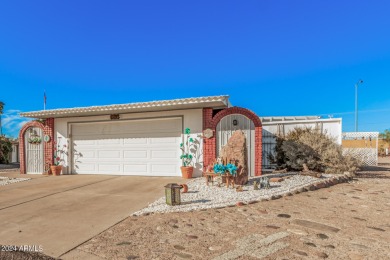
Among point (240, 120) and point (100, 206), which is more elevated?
point (240, 120)

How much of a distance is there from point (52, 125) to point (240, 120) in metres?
9.13

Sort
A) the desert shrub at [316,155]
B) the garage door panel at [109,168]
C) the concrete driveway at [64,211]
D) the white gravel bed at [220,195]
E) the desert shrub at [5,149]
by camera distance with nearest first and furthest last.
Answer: the concrete driveway at [64,211] < the white gravel bed at [220,195] < the desert shrub at [316,155] < the garage door panel at [109,168] < the desert shrub at [5,149]

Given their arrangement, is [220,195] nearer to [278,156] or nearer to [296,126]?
[278,156]

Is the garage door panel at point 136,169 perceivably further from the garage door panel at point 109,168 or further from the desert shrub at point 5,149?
the desert shrub at point 5,149

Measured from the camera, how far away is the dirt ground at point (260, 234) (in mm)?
2744

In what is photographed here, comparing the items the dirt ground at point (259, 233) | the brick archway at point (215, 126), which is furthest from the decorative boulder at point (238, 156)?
the brick archway at point (215, 126)

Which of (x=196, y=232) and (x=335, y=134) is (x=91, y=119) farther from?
(x=335, y=134)

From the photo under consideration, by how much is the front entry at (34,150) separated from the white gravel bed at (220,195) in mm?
8619

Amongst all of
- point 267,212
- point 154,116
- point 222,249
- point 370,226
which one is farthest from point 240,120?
point 222,249

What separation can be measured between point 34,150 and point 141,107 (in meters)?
6.54

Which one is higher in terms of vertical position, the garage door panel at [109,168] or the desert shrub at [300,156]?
the desert shrub at [300,156]

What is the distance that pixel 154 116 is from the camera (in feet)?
31.1

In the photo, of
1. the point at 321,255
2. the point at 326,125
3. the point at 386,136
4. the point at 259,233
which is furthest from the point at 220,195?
the point at 386,136

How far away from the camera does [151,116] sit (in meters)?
9.52
